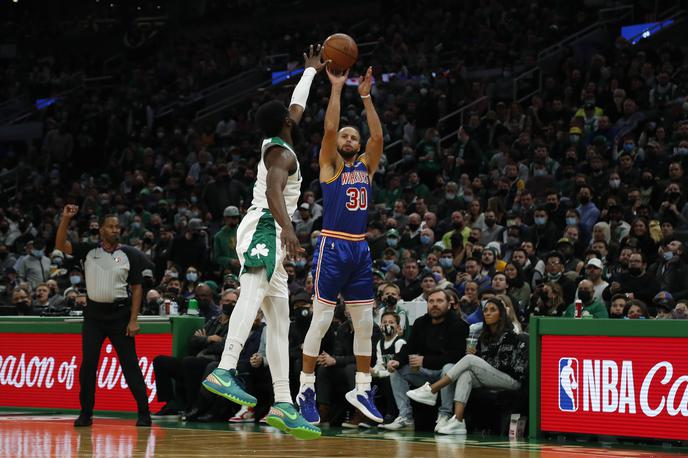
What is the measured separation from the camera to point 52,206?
24.4 metres

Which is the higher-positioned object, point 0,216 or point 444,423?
point 0,216

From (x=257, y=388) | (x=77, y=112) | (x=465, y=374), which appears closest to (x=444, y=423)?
(x=465, y=374)

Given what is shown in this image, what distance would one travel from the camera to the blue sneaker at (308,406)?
867 centimetres

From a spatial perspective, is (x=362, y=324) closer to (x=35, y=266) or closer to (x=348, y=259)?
(x=348, y=259)

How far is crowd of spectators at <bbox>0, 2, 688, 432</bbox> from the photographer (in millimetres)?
13242

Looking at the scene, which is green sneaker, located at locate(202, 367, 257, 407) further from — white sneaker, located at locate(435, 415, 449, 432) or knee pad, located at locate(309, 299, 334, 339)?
white sneaker, located at locate(435, 415, 449, 432)

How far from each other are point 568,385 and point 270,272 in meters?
4.23

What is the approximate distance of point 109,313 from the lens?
1179cm

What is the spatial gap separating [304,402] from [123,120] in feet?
64.7

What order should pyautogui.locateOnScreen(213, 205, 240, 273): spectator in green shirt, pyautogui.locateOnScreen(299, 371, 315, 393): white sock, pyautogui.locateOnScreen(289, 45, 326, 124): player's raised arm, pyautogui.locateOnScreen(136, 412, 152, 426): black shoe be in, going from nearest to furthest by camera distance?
pyautogui.locateOnScreen(289, 45, 326, 124): player's raised arm < pyautogui.locateOnScreen(299, 371, 315, 393): white sock < pyautogui.locateOnScreen(136, 412, 152, 426): black shoe < pyautogui.locateOnScreen(213, 205, 240, 273): spectator in green shirt

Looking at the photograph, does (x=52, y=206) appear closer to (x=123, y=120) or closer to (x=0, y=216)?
(x=0, y=216)

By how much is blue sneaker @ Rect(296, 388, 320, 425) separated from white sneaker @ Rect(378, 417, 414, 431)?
303cm

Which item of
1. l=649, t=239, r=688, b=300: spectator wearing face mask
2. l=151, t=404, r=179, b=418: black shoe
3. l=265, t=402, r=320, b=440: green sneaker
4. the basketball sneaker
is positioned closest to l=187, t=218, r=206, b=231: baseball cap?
l=151, t=404, r=179, b=418: black shoe

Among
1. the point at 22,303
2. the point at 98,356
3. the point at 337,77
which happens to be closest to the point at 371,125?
the point at 337,77
